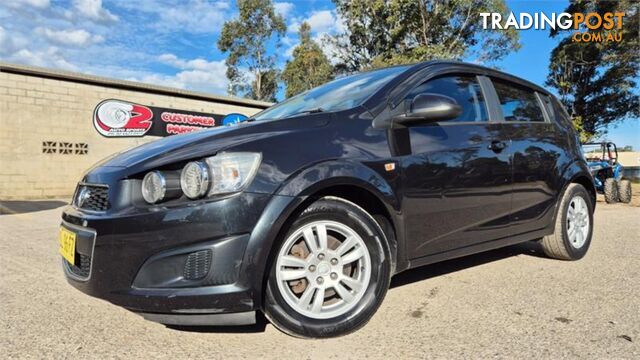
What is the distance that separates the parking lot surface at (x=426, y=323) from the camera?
7.14 feet

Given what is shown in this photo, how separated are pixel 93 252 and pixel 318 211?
109 cm

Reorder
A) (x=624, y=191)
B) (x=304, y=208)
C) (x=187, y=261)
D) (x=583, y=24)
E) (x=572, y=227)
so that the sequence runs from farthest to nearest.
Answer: (x=583, y=24), (x=624, y=191), (x=572, y=227), (x=304, y=208), (x=187, y=261)

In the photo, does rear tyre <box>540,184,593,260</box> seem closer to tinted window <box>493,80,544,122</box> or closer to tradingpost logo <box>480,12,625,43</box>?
tinted window <box>493,80,544,122</box>

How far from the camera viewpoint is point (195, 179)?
2.10m

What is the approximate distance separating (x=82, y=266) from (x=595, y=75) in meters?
29.9

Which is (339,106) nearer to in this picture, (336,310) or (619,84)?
(336,310)

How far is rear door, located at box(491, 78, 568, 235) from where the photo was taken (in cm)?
341

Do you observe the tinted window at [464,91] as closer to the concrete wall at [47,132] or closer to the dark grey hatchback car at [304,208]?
the dark grey hatchback car at [304,208]

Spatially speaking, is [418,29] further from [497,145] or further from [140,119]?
[497,145]

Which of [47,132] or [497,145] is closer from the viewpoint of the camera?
[497,145]

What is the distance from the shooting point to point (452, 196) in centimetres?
287

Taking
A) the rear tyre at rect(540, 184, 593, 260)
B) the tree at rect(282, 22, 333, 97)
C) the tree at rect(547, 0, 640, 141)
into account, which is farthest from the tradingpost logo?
the rear tyre at rect(540, 184, 593, 260)

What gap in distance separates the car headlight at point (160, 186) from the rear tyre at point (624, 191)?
1208 centimetres

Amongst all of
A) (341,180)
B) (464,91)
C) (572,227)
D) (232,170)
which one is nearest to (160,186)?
(232,170)
